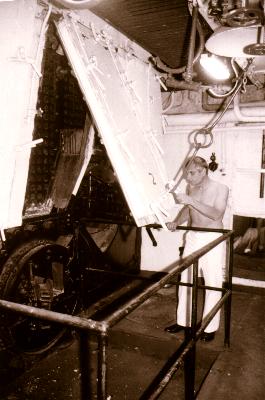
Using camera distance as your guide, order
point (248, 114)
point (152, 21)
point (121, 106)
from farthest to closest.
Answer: point (248, 114)
point (152, 21)
point (121, 106)

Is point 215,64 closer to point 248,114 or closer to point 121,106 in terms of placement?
point 121,106

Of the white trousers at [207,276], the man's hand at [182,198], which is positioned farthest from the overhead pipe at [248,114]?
the man's hand at [182,198]

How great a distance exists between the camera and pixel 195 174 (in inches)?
210

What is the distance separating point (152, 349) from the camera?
511cm

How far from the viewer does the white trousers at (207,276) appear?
198 inches

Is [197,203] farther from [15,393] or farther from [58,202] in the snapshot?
[15,393]

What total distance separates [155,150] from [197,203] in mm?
1253

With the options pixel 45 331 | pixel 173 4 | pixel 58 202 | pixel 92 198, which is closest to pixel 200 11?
pixel 173 4

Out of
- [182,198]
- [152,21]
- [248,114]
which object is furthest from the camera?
[248,114]

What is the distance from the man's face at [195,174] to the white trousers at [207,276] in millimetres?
831

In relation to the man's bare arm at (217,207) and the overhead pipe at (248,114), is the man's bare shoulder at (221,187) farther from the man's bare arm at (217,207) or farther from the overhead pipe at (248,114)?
the overhead pipe at (248,114)

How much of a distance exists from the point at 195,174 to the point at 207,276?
1.57 meters

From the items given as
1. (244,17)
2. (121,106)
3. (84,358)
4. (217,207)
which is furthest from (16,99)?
(84,358)

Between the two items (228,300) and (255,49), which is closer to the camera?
(255,49)
